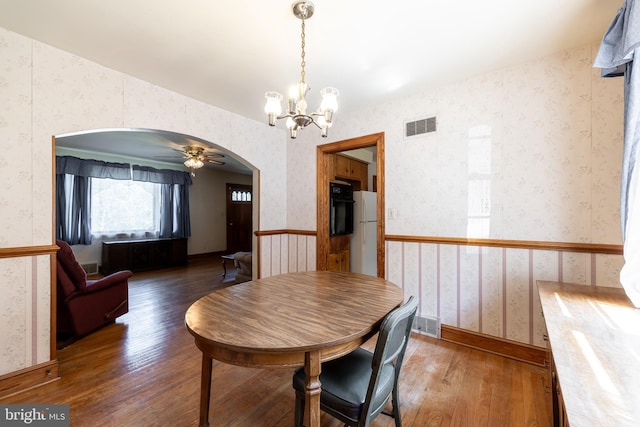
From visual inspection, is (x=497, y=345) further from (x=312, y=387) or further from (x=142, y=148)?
(x=142, y=148)

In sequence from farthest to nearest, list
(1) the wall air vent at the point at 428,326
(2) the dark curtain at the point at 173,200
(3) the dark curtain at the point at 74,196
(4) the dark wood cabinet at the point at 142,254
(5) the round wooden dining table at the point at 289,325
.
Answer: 1. (2) the dark curtain at the point at 173,200
2. (4) the dark wood cabinet at the point at 142,254
3. (3) the dark curtain at the point at 74,196
4. (1) the wall air vent at the point at 428,326
5. (5) the round wooden dining table at the point at 289,325

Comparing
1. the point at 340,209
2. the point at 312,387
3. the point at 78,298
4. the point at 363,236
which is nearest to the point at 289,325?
the point at 312,387

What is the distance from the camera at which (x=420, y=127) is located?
2.71 metres

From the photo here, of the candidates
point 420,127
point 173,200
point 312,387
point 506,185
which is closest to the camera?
point 312,387

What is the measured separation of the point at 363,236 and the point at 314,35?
2.91 meters

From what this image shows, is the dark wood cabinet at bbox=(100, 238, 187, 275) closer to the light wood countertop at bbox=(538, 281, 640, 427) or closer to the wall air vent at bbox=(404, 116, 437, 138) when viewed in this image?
the wall air vent at bbox=(404, 116, 437, 138)

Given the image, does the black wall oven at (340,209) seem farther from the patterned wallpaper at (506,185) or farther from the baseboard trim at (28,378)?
the baseboard trim at (28,378)

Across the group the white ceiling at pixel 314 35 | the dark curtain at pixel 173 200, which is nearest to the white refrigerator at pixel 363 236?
the white ceiling at pixel 314 35

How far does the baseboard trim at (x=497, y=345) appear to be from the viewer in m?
2.12

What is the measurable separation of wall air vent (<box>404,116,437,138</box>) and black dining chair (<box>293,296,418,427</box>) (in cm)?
198

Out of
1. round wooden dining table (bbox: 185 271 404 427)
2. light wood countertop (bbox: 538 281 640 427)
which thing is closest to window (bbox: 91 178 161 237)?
round wooden dining table (bbox: 185 271 404 427)

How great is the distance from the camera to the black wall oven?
12.3ft

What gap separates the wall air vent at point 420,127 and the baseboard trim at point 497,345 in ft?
6.36

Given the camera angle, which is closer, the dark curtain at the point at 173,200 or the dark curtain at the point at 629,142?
the dark curtain at the point at 629,142
